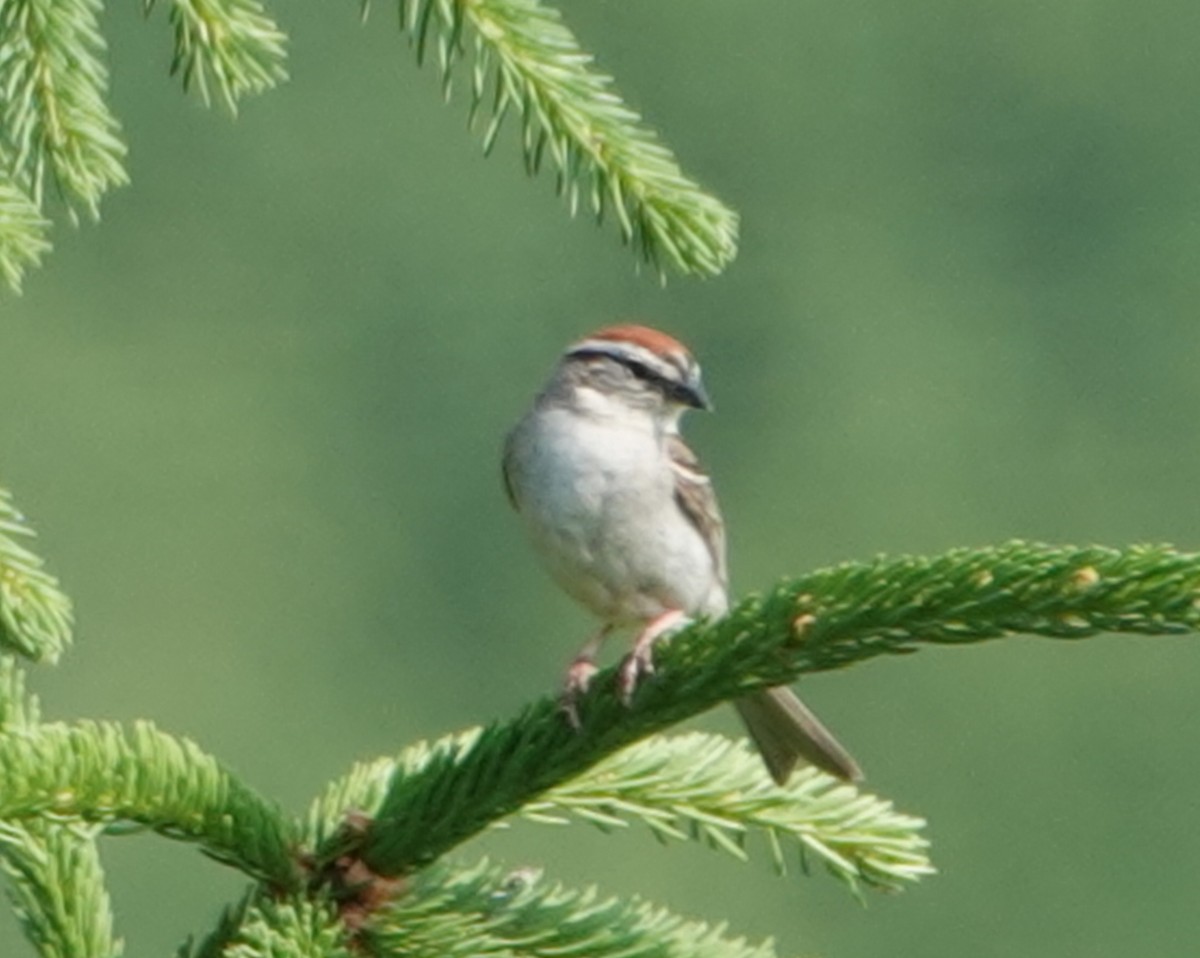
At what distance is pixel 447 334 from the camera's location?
44219 millimetres

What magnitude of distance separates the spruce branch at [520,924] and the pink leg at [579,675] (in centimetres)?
14

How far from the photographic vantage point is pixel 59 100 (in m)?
3.64

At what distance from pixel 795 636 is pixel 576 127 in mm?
853

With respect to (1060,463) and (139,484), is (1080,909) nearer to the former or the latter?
(1060,463)

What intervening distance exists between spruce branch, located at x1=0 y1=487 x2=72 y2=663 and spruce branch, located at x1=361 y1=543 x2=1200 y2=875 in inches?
15.9

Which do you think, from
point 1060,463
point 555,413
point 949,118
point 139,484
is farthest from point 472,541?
point 555,413

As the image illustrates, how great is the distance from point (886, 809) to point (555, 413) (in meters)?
1.95

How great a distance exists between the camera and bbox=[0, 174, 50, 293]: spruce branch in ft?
12.0

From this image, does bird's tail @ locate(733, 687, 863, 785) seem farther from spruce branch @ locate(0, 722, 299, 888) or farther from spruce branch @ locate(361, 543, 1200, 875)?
spruce branch @ locate(0, 722, 299, 888)

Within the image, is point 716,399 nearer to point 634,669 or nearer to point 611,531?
point 611,531

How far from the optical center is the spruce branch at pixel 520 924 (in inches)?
120

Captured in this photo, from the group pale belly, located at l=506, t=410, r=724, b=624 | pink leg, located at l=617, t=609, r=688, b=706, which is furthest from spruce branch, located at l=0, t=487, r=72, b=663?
pale belly, located at l=506, t=410, r=724, b=624

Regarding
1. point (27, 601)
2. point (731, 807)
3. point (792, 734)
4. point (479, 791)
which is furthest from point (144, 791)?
point (792, 734)

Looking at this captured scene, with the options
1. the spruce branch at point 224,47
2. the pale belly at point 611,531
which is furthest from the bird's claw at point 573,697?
the pale belly at point 611,531
